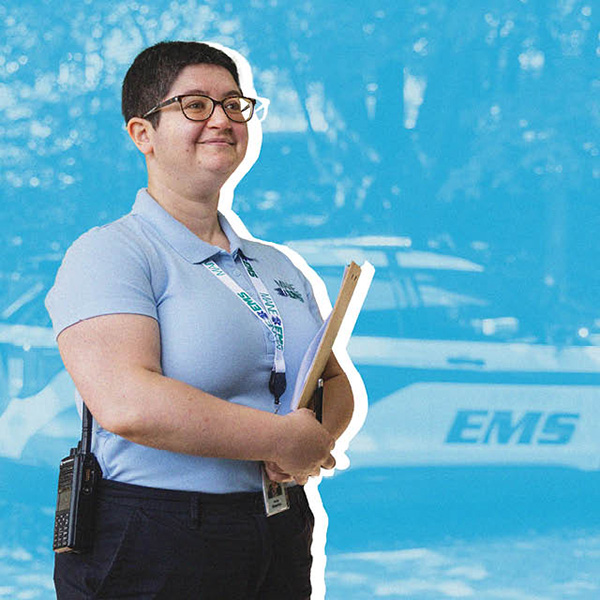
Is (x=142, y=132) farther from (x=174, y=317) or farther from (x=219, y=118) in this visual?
(x=174, y=317)

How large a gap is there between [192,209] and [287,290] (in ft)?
0.68

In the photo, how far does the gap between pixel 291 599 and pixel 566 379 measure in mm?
1985

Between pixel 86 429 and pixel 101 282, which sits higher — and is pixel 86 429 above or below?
below

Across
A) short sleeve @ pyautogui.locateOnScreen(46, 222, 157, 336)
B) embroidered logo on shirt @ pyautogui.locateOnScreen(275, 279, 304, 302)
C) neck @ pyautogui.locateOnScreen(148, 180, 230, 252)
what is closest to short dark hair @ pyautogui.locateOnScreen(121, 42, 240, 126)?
neck @ pyautogui.locateOnScreen(148, 180, 230, 252)

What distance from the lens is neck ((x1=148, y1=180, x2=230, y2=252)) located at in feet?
4.49

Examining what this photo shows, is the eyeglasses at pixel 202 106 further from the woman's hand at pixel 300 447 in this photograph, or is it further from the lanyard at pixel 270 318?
the woman's hand at pixel 300 447

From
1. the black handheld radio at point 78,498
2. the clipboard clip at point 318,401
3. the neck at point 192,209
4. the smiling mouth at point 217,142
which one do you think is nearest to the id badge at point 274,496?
the clipboard clip at point 318,401

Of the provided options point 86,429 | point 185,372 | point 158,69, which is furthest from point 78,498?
point 158,69

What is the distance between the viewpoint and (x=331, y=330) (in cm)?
128

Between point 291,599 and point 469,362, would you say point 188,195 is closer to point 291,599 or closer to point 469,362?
point 291,599

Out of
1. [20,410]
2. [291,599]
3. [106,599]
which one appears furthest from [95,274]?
[20,410]

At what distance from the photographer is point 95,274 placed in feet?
3.92

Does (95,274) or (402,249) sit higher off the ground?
(402,249)

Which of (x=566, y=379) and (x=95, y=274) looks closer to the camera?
(x=95, y=274)
